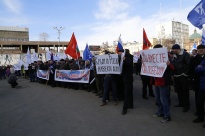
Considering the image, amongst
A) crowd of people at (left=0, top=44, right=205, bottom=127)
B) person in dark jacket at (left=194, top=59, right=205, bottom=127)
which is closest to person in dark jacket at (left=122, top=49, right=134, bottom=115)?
crowd of people at (left=0, top=44, right=205, bottom=127)

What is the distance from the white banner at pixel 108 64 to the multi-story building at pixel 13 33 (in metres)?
101

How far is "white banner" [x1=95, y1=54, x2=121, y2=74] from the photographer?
307 inches

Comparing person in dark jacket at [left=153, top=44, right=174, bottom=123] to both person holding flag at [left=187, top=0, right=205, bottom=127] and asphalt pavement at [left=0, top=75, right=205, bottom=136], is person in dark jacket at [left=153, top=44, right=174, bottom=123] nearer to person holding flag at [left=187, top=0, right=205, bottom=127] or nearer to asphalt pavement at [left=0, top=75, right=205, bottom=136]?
asphalt pavement at [left=0, top=75, right=205, bottom=136]

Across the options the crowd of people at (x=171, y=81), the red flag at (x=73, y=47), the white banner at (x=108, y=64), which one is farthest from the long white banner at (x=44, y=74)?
the white banner at (x=108, y=64)

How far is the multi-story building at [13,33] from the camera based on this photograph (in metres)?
101

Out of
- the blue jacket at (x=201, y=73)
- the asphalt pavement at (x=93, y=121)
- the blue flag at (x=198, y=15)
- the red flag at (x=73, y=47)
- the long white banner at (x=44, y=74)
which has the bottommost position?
the asphalt pavement at (x=93, y=121)

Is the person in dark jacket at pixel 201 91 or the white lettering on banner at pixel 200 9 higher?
the white lettering on banner at pixel 200 9

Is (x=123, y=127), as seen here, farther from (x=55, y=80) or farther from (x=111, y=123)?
(x=55, y=80)

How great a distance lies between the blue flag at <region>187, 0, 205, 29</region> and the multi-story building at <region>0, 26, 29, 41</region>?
341 feet

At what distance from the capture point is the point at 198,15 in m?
7.36

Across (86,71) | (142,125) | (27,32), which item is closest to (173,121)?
(142,125)

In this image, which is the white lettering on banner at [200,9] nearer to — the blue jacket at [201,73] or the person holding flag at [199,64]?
the person holding flag at [199,64]

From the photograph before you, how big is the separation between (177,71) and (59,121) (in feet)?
13.1

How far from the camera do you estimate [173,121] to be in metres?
5.84
